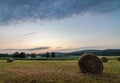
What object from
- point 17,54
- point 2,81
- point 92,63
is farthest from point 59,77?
point 17,54

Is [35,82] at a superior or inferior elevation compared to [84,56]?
inferior

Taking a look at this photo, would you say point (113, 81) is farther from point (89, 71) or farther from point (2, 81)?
point (2, 81)

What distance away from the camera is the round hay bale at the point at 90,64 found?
1759 cm

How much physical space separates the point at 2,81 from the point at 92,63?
26.7 feet

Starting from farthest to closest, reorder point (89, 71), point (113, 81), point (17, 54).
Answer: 1. point (17, 54)
2. point (89, 71)
3. point (113, 81)

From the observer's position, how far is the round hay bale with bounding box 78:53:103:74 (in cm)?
1759

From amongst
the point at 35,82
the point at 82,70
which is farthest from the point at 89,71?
the point at 35,82

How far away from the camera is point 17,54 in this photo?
83.2m

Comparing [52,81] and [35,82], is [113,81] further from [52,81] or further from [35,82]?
[35,82]

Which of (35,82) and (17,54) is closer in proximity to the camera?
(35,82)

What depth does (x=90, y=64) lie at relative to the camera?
17.8 meters

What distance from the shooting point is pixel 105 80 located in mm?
13070

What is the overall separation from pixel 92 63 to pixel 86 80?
5.02m

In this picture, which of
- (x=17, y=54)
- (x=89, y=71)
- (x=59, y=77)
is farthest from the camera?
(x=17, y=54)
